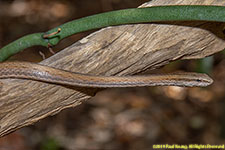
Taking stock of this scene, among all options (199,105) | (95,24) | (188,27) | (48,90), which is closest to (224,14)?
(188,27)

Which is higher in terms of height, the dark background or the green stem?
the green stem

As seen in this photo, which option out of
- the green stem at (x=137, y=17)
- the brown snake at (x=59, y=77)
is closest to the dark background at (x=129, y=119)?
the brown snake at (x=59, y=77)

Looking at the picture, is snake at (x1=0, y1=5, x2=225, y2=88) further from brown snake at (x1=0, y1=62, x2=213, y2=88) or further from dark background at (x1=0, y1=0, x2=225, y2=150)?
dark background at (x1=0, y1=0, x2=225, y2=150)

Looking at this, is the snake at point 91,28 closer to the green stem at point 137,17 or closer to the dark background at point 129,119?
the green stem at point 137,17

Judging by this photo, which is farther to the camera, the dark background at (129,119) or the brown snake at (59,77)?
the dark background at (129,119)

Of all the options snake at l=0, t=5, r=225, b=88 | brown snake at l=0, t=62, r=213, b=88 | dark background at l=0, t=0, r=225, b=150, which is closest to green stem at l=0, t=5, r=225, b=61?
snake at l=0, t=5, r=225, b=88

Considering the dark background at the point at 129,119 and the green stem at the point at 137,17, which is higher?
the green stem at the point at 137,17
